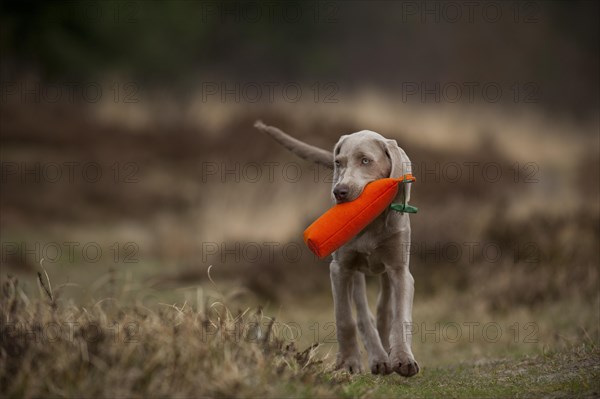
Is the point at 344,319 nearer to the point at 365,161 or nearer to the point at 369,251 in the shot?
the point at 369,251

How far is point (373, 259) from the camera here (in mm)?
5652

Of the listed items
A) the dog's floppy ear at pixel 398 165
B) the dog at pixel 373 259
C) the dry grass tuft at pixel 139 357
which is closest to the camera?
the dry grass tuft at pixel 139 357

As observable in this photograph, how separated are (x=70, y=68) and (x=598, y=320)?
16.9 m

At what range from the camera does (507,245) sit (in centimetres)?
1151

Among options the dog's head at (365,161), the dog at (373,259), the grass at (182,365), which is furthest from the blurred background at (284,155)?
the dog's head at (365,161)

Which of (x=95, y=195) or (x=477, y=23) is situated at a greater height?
(x=477, y=23)

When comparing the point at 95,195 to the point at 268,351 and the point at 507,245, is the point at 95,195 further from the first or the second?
the point at 268,351

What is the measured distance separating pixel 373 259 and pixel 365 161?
666 mm

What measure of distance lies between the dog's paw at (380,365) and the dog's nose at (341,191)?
3.74ft

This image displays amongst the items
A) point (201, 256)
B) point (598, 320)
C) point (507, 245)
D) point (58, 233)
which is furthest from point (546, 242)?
point (58, 233)

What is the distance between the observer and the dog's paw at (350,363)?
5.89 m

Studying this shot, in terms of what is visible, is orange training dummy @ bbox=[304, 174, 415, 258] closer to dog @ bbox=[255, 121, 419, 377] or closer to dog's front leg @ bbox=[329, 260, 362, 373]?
dog @ bbox=[255, 121, 419, 377]

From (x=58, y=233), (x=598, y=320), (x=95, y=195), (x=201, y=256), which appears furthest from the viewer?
(x=95, y=195)

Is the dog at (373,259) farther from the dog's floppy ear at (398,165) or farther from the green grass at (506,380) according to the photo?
the green grass at (506,380)
